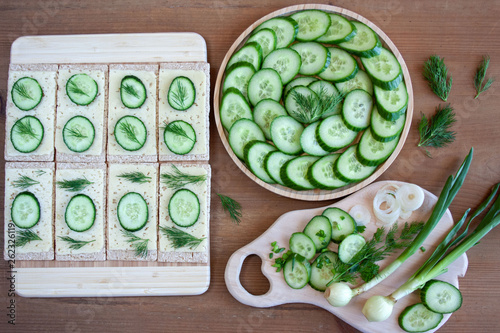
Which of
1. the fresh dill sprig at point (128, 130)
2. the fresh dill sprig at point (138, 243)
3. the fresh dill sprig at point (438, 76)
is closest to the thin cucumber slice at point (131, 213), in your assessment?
the fresh dill sprig at point (138, 243)

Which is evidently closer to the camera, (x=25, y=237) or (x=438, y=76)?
(x=25, y=237)

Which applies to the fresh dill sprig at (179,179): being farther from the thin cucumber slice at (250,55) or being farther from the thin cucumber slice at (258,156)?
the thin cucumber slice at (250,55)

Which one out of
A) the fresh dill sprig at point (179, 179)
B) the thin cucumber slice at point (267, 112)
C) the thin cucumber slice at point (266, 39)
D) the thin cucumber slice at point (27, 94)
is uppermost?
the thin cucumber slice at point (266, 39)

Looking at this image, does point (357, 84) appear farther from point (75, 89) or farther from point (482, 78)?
point (75, 89)

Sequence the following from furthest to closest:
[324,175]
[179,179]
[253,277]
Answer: [253,277] < [179,179] < [324,175]

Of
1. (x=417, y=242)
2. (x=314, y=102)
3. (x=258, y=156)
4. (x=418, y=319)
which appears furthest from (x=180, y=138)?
(x=418, y=319)

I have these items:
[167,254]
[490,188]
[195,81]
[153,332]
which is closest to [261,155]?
[195,81]

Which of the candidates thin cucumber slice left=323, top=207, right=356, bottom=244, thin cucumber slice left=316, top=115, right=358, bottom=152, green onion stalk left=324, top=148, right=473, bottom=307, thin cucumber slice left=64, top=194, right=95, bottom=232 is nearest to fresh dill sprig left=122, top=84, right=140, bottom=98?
thin cucumber slice left=64, top=194, right=95, bottom=232
